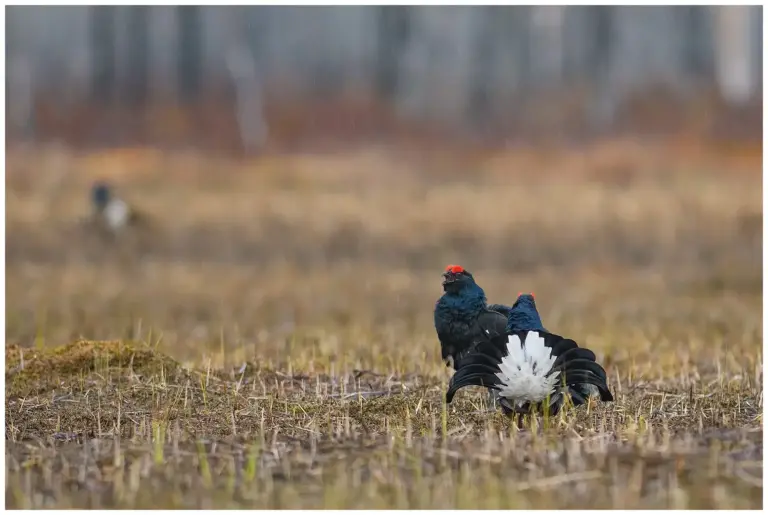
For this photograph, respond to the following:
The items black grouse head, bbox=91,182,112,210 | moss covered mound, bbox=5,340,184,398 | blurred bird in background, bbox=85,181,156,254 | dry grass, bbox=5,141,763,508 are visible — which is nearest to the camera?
dry grass, bbox=5,141,763,508

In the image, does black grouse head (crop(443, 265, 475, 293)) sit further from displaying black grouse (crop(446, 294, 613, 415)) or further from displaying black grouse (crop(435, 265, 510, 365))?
displaying black grouse (crop(446, 294, 613, 415))

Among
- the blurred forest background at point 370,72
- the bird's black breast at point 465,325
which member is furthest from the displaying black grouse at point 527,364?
the blurred forest background at point 370,72

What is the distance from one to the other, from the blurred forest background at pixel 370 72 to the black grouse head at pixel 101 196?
421cm

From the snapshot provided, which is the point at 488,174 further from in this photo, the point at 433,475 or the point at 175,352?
the point at 433,475

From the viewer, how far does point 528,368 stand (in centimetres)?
479

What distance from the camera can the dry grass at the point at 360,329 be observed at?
13.6 ft

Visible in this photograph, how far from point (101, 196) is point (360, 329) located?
7.74m

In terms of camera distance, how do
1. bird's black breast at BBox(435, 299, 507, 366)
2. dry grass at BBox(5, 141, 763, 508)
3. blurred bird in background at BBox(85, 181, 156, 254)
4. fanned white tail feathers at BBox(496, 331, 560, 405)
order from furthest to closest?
blurred bird in background at BBox(85, 181, 156, 254) → bird's black breast at BBox(435, 299, 507, 366) → fanned white tail feathers at BBox(496, 331, 560, 405) → dry grass at BBox(5, 141, 763, 508)

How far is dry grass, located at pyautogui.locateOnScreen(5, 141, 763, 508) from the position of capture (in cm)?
415

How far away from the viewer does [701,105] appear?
19938mm

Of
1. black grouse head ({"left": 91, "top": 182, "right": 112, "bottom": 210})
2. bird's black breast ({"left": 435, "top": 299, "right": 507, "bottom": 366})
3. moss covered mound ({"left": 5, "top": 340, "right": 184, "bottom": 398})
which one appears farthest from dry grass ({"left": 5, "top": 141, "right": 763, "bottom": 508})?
black grouse head ({"left": 91, "top": 182, "right": 112, "bottom": 210})

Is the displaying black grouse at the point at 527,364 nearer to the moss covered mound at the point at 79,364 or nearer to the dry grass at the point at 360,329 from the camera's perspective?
the dry grass at the point at 360,329

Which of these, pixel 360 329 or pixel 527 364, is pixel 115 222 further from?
pixel 527 364

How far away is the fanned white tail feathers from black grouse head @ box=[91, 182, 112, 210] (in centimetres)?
1159
